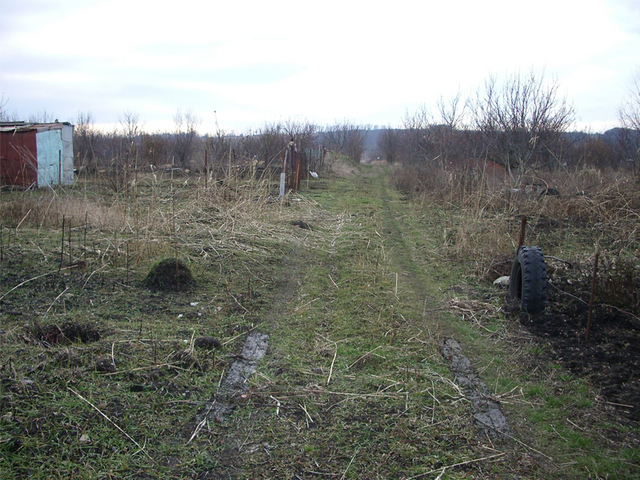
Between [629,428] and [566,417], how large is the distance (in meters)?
0.35

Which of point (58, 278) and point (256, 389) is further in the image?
point (58, 278)

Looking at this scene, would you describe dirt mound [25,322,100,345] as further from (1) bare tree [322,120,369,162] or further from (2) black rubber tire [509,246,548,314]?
(1) bare tree [322,120,369,162]

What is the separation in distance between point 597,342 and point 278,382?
116 inches

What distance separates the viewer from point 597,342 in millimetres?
4207

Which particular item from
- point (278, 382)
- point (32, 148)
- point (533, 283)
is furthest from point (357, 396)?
point (32, 148)

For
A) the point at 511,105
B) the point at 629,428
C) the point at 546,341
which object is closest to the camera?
the point at 629,428

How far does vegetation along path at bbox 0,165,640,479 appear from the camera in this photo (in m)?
2.52

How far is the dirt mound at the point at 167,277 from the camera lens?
212 inches

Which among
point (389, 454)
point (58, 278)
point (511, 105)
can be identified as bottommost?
point (389, 454)

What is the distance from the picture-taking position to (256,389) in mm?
3283

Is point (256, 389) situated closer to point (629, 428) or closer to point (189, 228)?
point (629, 428)

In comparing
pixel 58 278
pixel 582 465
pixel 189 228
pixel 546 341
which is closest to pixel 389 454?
pixel 582 465

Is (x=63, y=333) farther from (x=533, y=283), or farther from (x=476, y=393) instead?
(x=533, y=283)

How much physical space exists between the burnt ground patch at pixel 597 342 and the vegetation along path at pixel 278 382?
16cm
